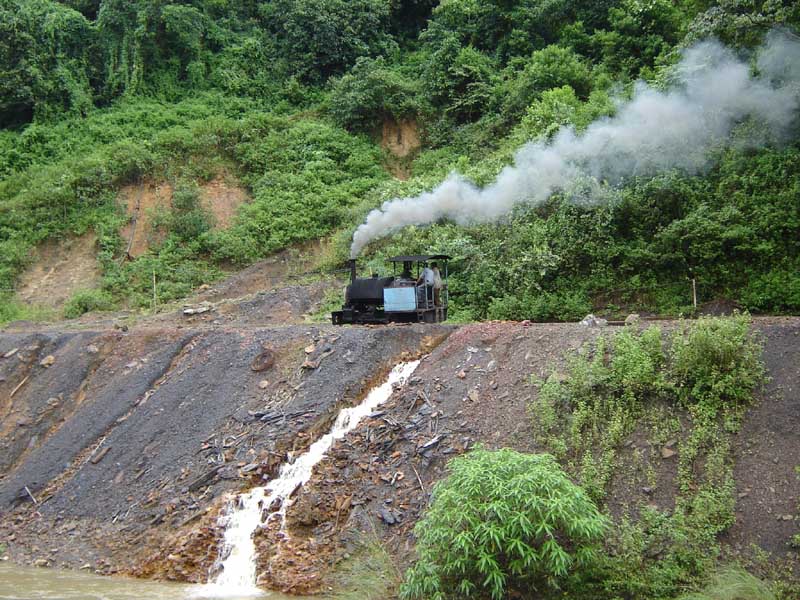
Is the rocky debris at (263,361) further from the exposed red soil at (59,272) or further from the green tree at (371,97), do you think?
the green tree at (371,97)

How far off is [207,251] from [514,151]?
12827 mm

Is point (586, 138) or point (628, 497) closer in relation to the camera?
point (628, 497)

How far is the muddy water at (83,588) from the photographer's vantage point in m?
10.0

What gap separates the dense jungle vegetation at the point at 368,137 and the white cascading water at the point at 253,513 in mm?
7265

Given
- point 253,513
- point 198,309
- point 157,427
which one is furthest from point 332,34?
point 253,513

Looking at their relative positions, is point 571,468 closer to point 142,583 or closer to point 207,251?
point 142,583

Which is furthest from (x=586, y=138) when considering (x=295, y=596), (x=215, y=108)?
(x=215, y=108)

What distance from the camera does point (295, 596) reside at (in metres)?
9.89

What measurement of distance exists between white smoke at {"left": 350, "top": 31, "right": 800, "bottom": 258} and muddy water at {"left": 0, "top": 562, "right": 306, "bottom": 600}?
10.7 metres

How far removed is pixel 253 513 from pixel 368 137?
24.4 m

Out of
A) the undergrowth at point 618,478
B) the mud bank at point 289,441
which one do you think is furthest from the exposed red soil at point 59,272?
the undergrowth at point 618,478

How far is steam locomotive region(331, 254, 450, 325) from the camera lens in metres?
16.9

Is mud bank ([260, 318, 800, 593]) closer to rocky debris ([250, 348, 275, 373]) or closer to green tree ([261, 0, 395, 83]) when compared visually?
rocky debris ([250, 348, 275, 373])

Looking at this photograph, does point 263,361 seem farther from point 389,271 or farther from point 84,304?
point 84,304
